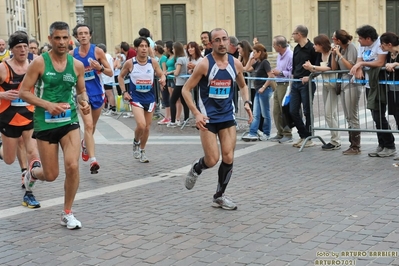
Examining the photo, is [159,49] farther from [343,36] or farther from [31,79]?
[31,79]

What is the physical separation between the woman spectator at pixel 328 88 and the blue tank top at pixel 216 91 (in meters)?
4.35

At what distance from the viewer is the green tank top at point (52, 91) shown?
6938 millimetres

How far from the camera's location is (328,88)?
12047 mm

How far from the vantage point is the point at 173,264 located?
5.70m

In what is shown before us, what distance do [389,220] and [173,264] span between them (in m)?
2.42

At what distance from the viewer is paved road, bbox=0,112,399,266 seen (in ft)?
19.6

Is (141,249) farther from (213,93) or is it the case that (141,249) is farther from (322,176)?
(322,176)

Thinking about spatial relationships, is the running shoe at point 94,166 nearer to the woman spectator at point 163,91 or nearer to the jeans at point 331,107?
the jeans at point 331,107

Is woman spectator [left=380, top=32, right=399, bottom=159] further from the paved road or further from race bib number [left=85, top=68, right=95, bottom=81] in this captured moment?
race bib number [left=85, top=68, right=95, bottom=81]

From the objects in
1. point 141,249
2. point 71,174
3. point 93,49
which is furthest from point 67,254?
point 93,49

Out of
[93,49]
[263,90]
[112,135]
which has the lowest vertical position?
[112,135]

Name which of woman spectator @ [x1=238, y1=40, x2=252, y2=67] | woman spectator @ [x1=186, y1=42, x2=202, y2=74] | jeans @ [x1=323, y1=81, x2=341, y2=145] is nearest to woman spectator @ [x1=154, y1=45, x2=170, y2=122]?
woman spectator @ [x1=186, y1=42, x2=202, y2=74]

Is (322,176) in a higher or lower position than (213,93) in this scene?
lower

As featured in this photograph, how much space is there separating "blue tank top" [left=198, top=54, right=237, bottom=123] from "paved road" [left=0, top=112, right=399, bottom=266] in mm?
1042
